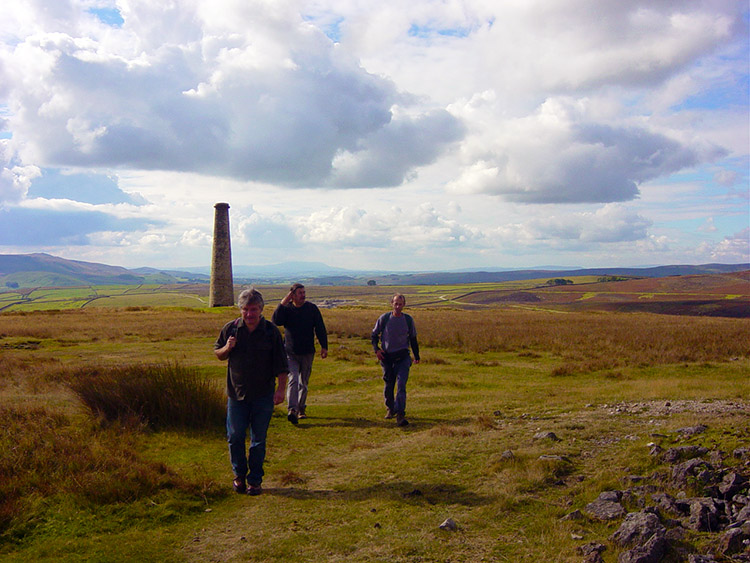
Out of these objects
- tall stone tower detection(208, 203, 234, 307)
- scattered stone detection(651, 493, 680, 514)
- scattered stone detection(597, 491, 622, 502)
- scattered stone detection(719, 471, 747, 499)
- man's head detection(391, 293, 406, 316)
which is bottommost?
scattered stone detection(597, 491, 622, 502)

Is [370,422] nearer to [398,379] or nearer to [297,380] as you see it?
[398,379]

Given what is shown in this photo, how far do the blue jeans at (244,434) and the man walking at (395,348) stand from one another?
325 centimetres

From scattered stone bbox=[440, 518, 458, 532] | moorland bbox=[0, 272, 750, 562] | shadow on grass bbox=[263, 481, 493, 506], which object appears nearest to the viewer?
moorland bbox=[0, 272, 750, 562]

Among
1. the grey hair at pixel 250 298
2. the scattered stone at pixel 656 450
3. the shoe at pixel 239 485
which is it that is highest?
the grey hair at pixel 250 298

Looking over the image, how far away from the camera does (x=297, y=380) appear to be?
9.06 metres

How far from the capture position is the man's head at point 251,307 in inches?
228

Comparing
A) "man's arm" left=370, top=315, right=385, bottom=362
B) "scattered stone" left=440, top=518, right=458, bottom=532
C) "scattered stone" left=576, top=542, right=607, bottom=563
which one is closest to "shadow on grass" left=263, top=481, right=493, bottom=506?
"scattered stone" left=440, top=518, right=458, bottom=532

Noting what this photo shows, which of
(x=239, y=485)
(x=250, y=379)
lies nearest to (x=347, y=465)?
(x=239, y=485)

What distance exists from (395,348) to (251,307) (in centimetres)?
379

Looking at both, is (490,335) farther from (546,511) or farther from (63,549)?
(63,549)

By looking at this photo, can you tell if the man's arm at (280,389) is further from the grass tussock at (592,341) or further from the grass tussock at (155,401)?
the grass tussock at (592,341)

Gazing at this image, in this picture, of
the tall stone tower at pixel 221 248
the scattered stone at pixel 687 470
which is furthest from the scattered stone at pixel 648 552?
the tall stone tower at pixel 221 248

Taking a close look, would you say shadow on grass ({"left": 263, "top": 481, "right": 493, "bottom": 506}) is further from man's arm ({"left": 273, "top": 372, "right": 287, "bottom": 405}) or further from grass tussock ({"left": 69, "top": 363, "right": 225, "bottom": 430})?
grass tussock ({"left": 69, "top": 363, "right": 225, "bottom": 430})

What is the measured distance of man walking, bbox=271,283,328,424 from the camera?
896 cm
